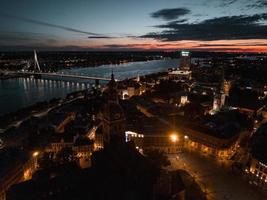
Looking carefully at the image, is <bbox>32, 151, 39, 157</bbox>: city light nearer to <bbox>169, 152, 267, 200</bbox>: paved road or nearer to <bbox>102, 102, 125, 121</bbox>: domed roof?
<bbox>102, 102, 125, 121</bbox>: domed roof

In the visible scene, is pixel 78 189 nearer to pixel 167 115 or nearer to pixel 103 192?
pixel 103 192

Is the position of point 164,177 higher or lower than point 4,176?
higher

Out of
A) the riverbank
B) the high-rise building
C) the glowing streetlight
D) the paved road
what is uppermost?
the high-rise building

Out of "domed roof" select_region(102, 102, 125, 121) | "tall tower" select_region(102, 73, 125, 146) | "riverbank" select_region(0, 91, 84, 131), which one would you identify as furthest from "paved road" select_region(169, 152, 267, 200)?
"riverbank" select_region(0, 91, 84, 131)

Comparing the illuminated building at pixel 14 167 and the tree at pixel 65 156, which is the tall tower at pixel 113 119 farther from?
the illuminated building at pixel 14 167

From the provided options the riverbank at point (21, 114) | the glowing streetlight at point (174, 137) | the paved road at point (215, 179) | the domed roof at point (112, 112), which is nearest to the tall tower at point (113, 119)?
the domed roof at point (112, 112)

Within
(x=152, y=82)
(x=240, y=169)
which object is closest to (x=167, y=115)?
(x=240, y=169)
